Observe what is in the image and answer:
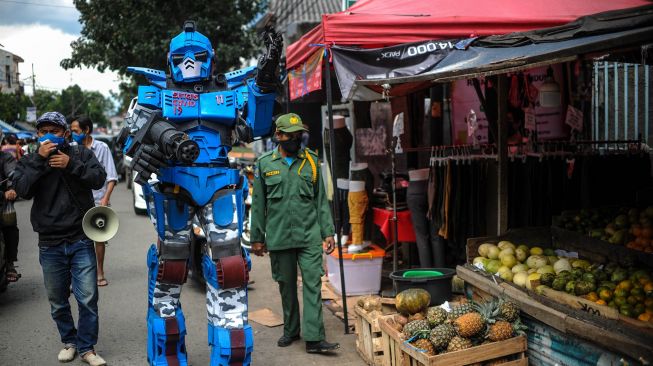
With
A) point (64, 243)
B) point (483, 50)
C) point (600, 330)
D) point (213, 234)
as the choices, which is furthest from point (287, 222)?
point (600, 330)

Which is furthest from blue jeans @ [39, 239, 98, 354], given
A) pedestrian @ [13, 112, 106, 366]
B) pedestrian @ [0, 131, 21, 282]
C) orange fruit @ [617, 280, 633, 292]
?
orange fruit @ [617, 280, 633, 292]

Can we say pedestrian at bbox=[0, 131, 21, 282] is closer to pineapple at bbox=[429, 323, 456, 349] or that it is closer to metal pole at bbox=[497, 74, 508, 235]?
pineapple at bbox=[429, 323, 456, 349]

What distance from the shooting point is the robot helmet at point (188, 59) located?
186 inches

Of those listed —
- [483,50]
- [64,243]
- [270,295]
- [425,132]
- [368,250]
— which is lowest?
[270,295]

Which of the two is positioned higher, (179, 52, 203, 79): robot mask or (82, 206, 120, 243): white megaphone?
(179, 52, 203, 79): robot mask

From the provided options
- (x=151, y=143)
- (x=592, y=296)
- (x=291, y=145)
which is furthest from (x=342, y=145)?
(x=592, y=296)

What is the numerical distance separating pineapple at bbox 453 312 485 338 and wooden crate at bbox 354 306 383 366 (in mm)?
866

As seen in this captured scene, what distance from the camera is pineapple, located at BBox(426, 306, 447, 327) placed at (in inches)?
184

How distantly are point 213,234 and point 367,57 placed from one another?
2.84 meters

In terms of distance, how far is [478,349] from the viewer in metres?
4.31

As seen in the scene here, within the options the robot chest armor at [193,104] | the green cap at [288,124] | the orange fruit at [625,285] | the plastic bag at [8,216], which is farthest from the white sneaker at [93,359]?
the orange fruit at [625,285]

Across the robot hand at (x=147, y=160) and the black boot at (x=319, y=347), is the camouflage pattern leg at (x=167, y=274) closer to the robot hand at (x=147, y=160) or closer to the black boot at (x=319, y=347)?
the robot hand at (x=147, y=160)

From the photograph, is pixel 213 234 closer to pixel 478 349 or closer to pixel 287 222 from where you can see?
pixel 287 222

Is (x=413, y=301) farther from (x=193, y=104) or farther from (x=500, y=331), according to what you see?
(x=193, y=104)
